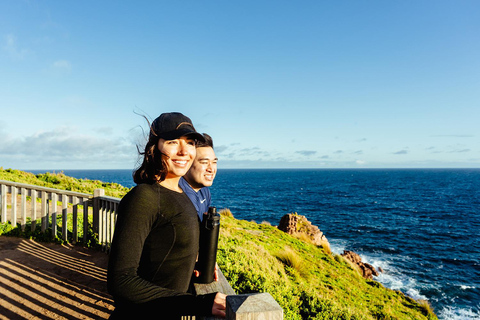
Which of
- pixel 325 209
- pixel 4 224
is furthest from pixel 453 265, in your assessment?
pixel 4 224

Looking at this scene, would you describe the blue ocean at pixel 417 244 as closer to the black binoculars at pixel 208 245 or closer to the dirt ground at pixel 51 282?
the dirt ground at pixel 51 282

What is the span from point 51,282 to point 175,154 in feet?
15.1

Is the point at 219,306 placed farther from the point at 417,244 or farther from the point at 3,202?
the point at 417,244

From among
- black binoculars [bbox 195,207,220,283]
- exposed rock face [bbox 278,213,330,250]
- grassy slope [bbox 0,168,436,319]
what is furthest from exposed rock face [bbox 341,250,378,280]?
black binoculars [bbox 195,207,220,283]

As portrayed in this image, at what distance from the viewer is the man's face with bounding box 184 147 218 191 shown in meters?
3.17

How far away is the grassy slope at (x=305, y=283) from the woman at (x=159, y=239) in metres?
3.84

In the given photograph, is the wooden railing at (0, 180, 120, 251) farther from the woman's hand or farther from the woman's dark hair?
the woman's hand

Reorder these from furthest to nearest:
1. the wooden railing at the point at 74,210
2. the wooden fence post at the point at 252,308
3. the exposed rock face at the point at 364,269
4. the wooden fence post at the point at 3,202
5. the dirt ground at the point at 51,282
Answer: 1. the exposed rock face at the point at 364,269
2. the wooden fence post at the point at 3,202
3. the wooden railing at the point at 74,210
4. the dirt ground at the point at 51,282
5. the wooden fence post at the point at 252,308

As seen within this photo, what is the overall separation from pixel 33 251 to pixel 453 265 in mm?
22438

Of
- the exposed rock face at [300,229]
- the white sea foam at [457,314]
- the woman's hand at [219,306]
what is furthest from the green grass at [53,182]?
the white sea foam at [457,314]

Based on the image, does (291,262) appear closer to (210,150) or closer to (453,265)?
(210,150)

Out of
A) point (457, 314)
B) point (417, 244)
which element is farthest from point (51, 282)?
point (417, 244)

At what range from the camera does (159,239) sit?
1425 millimetres

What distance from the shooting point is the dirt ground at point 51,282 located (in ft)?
12.6
